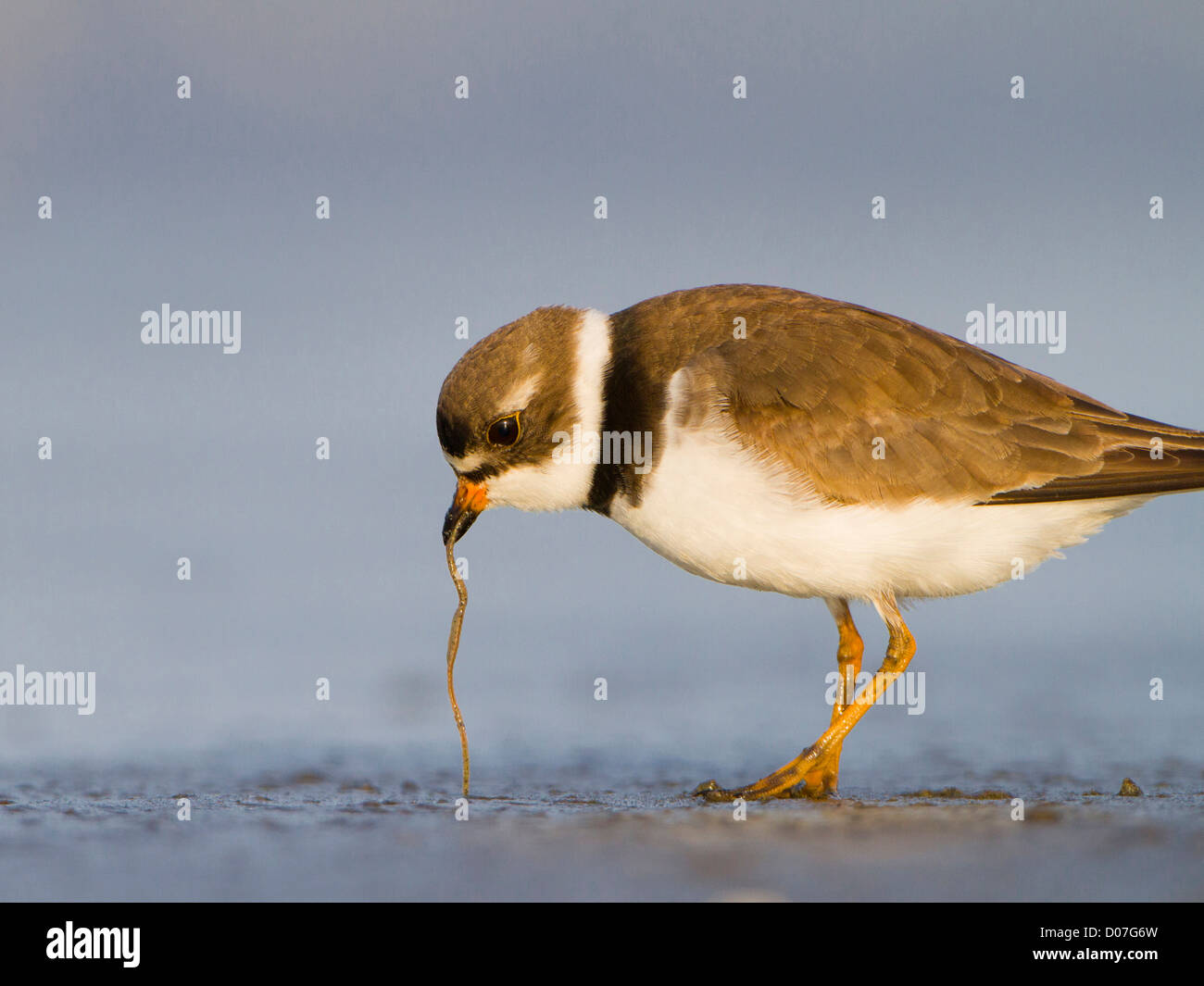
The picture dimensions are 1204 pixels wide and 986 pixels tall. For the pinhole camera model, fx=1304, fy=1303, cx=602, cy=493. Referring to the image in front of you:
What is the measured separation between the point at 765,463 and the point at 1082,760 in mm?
2990

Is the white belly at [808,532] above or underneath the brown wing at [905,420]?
underneath

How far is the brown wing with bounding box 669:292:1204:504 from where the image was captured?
657 cm

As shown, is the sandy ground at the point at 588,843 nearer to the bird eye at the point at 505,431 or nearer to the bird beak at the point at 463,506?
the bird beak at the point at 463,506

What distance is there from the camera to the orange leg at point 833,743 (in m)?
6.68

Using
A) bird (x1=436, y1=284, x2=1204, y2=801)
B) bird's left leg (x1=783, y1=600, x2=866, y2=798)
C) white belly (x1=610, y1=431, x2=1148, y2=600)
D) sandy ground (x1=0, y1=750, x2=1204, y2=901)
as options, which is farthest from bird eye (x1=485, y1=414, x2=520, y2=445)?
bird's left leg (x1=783, y1=600, x2=866, y2=798)

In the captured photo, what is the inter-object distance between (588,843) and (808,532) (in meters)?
1.90

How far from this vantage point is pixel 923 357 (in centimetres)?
697

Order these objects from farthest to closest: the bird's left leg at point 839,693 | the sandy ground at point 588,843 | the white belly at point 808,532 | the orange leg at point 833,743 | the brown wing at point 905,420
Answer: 1. the bird's left leg at point 839,693
2. the orange leg at point 833,743
3. the brown wing at point 905,420
4. the white belly at point 808,532
5. the sandy ground at point 588,843

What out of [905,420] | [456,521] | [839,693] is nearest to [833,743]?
[839,693]

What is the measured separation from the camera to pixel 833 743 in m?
6.82

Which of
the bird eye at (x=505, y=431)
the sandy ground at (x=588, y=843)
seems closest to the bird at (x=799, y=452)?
the bird eye at (x=505, y=431)

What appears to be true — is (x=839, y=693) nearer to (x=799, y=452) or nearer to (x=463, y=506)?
(x=799, y=452)

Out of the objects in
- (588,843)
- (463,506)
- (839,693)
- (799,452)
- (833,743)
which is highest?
(799,452)

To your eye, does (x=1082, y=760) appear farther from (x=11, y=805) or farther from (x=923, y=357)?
(x=11, y=805)
